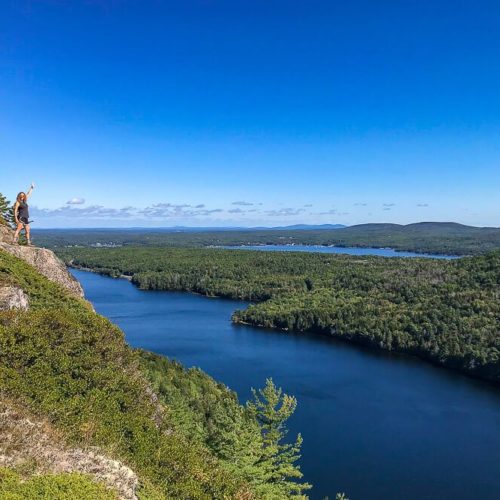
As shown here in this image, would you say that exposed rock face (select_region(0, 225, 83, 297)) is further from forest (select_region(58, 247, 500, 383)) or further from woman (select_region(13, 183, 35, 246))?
forest (select_region(58, 247, 500, 383))

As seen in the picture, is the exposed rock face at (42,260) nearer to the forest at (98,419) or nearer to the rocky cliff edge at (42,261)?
the rocky cliff edge at (42,261)

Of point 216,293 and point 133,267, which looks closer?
point 216,293

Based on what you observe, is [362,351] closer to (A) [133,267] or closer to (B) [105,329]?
(B) [105,329]

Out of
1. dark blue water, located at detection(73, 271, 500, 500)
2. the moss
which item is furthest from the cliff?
dark blue water, located at detection(73, 271, 500, 500)

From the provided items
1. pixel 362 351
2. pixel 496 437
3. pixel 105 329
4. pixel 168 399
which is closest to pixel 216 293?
pixel 362 351

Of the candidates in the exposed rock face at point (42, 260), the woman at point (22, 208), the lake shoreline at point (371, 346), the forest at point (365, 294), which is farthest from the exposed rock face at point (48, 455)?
the forest at point (365, 294)
